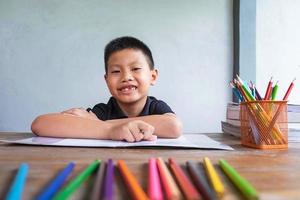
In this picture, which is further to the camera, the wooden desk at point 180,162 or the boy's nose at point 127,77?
the boy's nose at point 127,77

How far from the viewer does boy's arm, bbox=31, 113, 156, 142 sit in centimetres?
57

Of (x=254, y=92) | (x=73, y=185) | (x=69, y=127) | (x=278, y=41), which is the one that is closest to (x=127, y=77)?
(x=69, y=127)

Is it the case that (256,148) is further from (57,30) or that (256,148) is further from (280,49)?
(280,49)

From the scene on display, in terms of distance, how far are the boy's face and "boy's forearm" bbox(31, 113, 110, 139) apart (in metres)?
0.29

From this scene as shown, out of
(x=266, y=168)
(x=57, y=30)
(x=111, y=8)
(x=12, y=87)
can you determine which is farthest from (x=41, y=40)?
(x=266, y=168)

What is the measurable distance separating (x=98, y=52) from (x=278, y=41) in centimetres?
123

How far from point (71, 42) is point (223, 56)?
0.98 metres

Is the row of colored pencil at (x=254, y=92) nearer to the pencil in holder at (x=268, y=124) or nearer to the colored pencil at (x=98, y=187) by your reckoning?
the pencil in holder at (x=268, y=124)

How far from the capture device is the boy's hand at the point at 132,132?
0.56 meters

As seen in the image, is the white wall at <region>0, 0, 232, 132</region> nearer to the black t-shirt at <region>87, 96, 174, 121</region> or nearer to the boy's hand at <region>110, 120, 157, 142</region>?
the black t-shirt at <region>87, 96, 174, 121</region>

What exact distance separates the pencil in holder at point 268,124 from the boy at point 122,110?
169mm

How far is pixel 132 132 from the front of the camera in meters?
0.57

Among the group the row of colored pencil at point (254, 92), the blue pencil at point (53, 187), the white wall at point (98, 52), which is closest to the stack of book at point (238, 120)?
the row of colored pencil at point (254, 92)

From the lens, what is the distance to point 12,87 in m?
1.76
